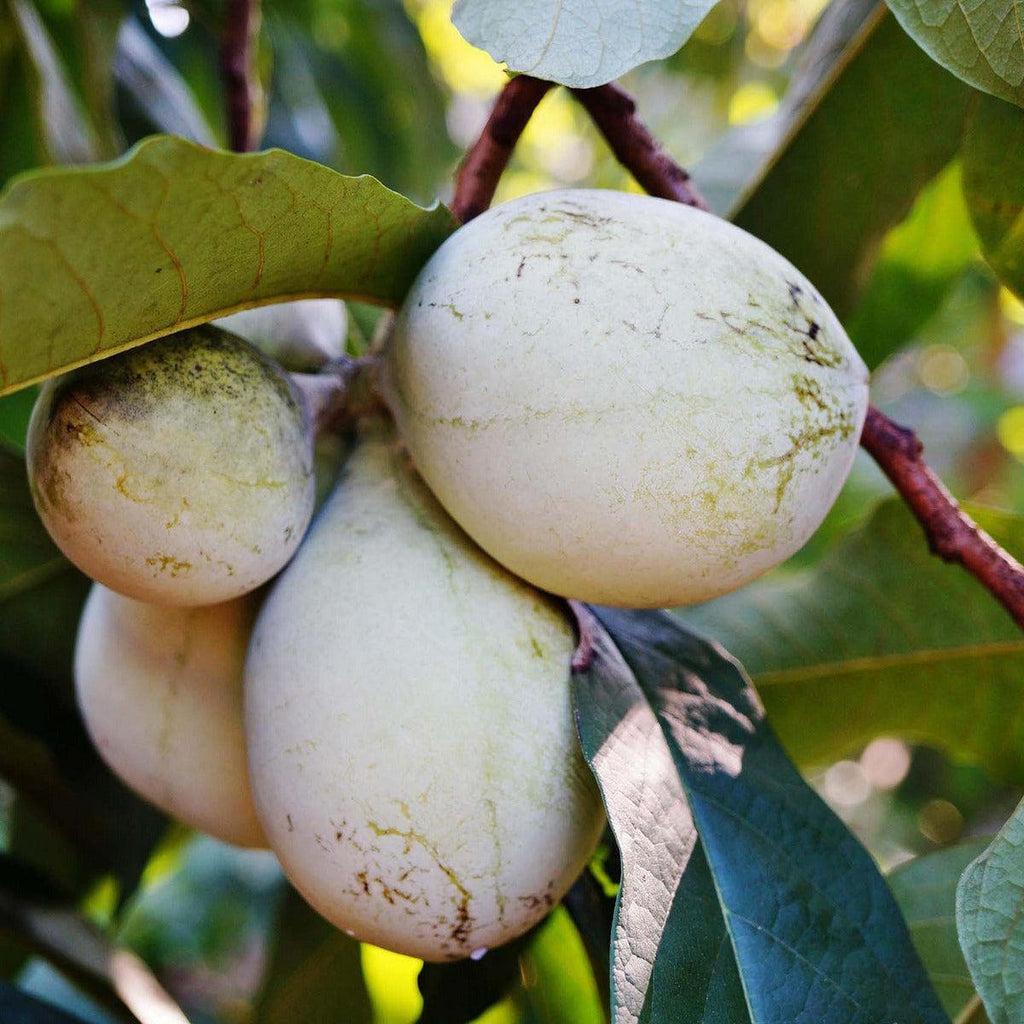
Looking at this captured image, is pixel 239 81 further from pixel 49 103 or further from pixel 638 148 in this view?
pixel 638 148

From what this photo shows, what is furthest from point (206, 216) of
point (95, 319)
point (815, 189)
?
point (815, 189)

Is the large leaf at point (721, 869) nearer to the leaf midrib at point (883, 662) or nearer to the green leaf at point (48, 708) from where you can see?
the leaf midrib at point (883, 662)

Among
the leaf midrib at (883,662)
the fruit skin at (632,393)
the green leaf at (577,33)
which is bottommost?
the leaf midrib at (883,662)

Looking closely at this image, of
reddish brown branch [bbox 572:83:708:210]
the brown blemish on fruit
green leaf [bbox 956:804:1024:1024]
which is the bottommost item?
the brown blemish on fruit

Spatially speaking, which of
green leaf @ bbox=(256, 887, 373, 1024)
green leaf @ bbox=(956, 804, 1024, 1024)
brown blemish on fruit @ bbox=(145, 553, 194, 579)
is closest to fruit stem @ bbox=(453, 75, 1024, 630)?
green leaf @ bbox=(956, 804, 1024, 1024)

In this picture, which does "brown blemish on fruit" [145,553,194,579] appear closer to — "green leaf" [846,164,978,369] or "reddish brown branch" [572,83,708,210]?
"reddish brown branch" [572,83,708,210]

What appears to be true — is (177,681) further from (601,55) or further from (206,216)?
(601,55)

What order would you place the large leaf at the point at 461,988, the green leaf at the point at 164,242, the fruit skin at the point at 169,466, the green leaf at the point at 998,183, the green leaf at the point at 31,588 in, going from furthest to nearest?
the green leaf at the point at 31,588, the large leaf at the point at 461,988, the green leaf at the point at 998,183, the fruit skin at the point at 169,466, the green leaf at the point at 164,242

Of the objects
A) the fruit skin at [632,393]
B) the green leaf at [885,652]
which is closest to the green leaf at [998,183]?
the fruit skin at [632,393]
